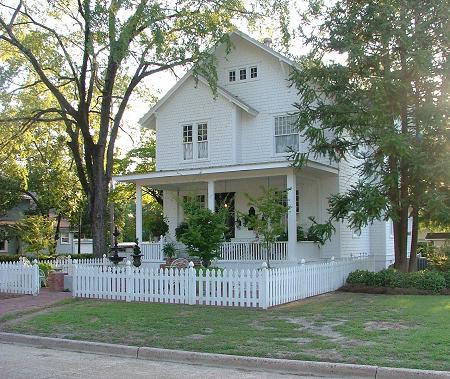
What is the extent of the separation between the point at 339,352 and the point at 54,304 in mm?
9304

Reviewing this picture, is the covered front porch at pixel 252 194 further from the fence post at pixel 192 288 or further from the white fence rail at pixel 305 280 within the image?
the fence post at pixel 192 288

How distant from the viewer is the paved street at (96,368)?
8.05 m

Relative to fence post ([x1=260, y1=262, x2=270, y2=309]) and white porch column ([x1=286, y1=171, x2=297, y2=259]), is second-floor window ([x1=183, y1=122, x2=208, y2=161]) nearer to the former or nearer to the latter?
white porch column ([x1=286, y1=171, x2=297, y2=259])

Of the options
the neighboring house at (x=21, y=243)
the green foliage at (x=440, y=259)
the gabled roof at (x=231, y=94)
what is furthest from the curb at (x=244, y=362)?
the neighboring house at (x=21, y=243)

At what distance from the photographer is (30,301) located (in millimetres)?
16375

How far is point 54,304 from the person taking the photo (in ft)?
50.9

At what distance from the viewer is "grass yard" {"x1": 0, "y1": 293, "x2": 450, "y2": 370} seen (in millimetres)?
8820

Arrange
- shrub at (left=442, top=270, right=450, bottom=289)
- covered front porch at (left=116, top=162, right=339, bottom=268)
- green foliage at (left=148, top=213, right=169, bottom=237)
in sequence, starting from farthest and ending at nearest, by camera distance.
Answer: green foliage at (left=148, top=213, right=169, bottom=237) < covered front porch at (left=116, top=162, right=339, bottom=268) < shrub at (left=442, top=270, right=450, bottom=289)

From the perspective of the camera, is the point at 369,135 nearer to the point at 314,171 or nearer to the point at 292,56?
the point at 314,171

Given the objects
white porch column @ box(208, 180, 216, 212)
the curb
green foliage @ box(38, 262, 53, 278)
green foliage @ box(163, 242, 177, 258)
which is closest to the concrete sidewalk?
green foliage @ box(38, 262, 53, 278)

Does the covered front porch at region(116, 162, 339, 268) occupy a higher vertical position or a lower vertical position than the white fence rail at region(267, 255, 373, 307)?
higher

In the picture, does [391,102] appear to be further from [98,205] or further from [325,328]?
[98,205]

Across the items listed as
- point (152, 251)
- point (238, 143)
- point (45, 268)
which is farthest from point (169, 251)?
point (238, 143)

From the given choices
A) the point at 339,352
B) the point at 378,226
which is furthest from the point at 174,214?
the point at 339,352
